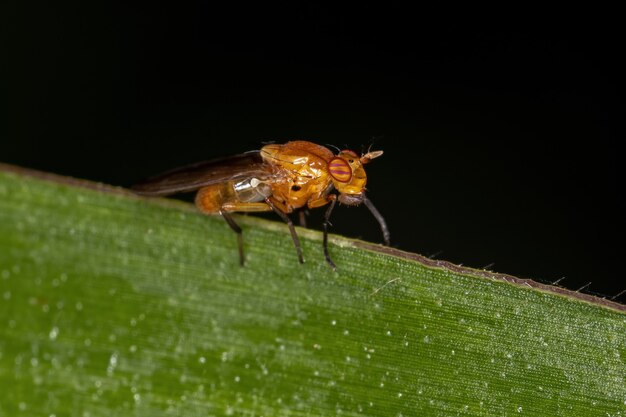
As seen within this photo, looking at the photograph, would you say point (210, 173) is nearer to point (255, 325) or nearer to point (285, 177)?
point (285, 177)

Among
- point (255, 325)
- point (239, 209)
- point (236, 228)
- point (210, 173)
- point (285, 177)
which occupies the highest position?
point (285, 177)

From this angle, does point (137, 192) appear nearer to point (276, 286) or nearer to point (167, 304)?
point (167, 304)

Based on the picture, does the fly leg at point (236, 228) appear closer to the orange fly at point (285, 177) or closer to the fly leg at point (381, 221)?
the orange fly at point (285, 177)

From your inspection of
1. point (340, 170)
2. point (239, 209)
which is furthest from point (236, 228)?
point (340, 170)

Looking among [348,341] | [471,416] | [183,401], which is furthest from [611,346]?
[183,401]

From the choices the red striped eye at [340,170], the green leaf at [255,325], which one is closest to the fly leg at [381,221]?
the red striped eye at [340,170]

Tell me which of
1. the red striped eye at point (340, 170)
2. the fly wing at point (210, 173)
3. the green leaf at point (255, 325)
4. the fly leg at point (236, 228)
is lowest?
the green leaf at point (255, 325)
